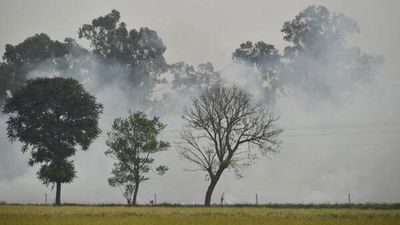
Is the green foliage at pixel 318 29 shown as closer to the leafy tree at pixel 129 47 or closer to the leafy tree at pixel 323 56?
the leafy tree at pixel 323 56

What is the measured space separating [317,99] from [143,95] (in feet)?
105

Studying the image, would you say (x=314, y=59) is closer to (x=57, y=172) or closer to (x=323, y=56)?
(x=323, y=56)

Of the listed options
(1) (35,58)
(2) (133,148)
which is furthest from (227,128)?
(1) (35,58)

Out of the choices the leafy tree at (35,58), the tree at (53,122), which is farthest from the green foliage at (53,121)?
the leafy tree at (35,58)

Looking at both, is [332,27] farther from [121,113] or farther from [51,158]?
[51,158]

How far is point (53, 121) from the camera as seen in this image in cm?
7025

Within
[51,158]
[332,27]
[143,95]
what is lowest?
[51,158]

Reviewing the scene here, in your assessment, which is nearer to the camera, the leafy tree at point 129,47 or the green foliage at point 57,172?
the green foliage at point 57,172

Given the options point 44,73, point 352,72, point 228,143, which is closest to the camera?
point 228,143

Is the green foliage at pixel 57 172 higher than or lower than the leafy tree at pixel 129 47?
lower

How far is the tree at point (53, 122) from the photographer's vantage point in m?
69.4

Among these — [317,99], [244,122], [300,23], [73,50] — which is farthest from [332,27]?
[73,50]

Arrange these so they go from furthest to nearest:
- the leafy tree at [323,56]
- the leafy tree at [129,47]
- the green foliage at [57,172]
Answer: the leafy tree at [129,47] → the leafy tree at [323,56] → the green foliage at [57,172]

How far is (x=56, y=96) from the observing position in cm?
7062
